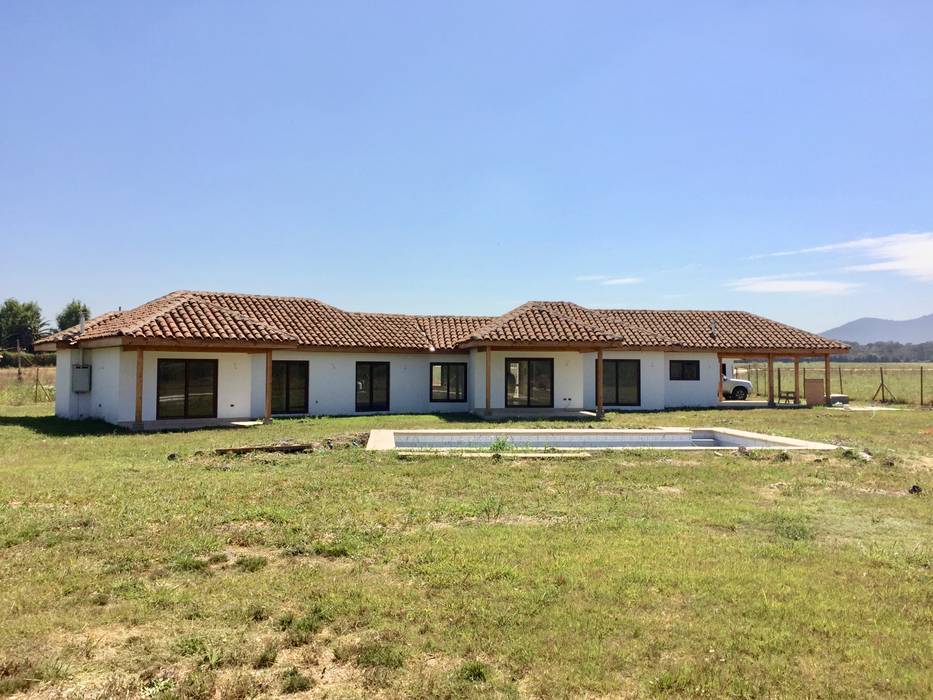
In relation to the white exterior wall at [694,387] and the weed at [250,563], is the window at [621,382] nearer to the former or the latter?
the white exterior wall at [694,387]

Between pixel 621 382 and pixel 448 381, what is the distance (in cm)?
703

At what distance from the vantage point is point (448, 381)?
85.7 feet

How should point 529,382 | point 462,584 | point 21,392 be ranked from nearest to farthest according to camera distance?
point 462,584, point 529,382, point 21,392

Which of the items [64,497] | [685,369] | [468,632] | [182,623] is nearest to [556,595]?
[468,632]

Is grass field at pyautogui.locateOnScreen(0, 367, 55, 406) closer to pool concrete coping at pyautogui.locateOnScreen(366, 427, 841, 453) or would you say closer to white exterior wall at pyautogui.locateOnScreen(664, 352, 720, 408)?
pool concrete coping at pyautogui.locateOnScreen(366, 427, 841, 453)

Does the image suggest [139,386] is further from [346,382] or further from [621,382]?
[621,382]

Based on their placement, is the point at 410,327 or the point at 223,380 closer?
the point at 223,380

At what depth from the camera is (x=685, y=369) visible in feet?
93.5

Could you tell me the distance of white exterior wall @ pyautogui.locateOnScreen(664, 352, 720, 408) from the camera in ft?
92.5

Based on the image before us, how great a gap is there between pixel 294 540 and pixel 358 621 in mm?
2235

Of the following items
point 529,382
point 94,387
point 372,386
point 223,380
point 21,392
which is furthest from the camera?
point 21,392

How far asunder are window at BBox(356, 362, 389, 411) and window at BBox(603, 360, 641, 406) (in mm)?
8800

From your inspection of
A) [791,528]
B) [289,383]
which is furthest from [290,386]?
[791,528]

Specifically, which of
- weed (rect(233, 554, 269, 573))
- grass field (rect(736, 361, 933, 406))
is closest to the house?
grass field (rect(736, 361, 933, 406))
